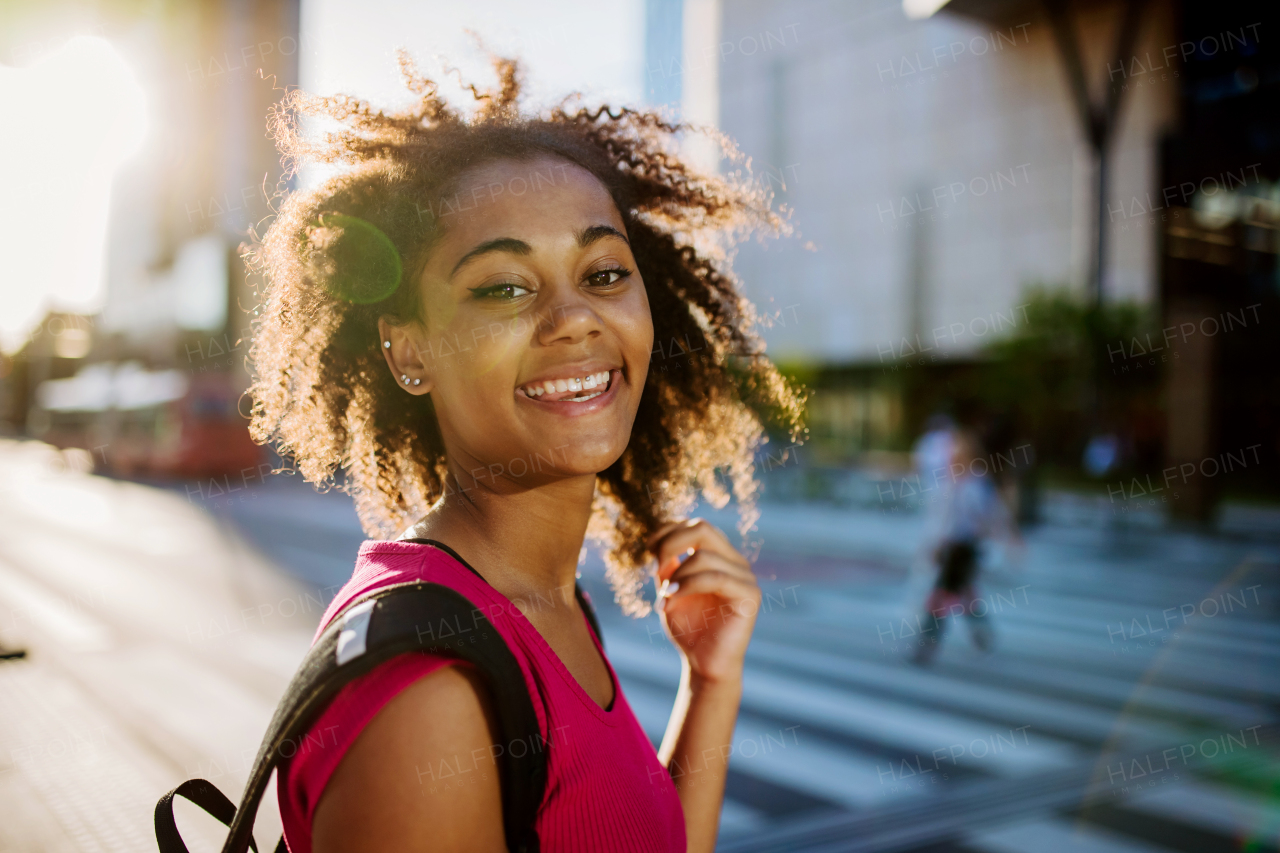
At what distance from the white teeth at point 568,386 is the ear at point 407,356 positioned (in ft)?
0.60

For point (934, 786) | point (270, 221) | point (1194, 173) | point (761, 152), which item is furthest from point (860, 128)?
point (270, 221)

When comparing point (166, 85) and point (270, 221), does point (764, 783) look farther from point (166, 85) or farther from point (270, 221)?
point (166, 85)

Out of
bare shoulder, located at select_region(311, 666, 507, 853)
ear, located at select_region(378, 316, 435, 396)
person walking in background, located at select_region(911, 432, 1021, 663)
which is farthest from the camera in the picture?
person walking in background, located at select_region(911, 432, 1021, 663)

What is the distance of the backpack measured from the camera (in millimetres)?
949

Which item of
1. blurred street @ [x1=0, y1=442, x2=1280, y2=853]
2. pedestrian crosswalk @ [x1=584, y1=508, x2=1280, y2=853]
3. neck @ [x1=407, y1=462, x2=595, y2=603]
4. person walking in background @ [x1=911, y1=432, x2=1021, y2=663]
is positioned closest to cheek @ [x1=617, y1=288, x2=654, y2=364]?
neck @ [x1=407, y1=462, x2=595, y2=603]

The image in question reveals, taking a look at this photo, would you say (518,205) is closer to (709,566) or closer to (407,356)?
(407,356)

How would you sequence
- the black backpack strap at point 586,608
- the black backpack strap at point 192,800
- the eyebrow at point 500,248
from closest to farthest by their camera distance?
the black backpack strap at point 192,800
the eyebrow at point 500,248
the black backpack strap at point 586,608

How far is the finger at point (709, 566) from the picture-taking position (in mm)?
1703

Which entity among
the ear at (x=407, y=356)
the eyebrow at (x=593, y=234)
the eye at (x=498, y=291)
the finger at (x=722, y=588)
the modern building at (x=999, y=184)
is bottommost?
the finger at (x=722, y=588)

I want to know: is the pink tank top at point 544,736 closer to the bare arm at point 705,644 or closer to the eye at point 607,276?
the bare arm at point 705,644

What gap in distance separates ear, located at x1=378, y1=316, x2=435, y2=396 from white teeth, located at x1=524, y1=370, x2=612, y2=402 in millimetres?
183

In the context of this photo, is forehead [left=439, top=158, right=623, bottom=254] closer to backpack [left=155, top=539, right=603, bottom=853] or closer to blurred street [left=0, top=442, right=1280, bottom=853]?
backpack [left=155, top=539, right=603, bottom=853]

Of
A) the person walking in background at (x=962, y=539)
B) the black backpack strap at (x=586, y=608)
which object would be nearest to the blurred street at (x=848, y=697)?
the person walking in background at (x=962, y=539)

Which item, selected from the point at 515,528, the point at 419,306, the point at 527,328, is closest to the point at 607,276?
the point at 527,328
